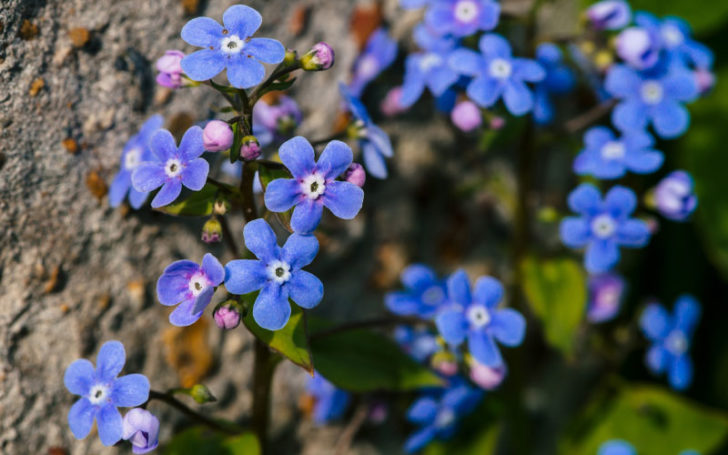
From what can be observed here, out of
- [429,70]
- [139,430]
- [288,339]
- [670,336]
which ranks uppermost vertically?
[429,70]

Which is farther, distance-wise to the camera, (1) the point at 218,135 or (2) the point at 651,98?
(2) the point at 651,98

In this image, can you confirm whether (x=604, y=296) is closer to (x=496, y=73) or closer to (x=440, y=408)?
(x=440, y=408)

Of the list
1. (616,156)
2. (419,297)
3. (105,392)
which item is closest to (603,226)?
(616,156)

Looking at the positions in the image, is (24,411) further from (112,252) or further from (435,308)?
(435,308)

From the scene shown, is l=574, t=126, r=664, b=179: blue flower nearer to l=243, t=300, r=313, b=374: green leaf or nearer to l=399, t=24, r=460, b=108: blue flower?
l=399, t=24, r=460, b=108: blue flower

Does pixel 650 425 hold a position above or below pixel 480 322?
below

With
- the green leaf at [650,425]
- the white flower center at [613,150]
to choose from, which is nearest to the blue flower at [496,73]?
the white flower center at [613,150]

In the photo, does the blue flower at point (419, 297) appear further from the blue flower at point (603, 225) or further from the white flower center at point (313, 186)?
the white flower center at point (313, 186)
